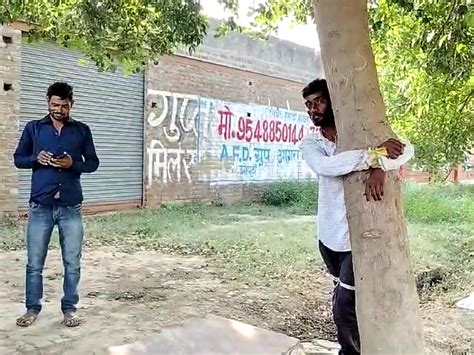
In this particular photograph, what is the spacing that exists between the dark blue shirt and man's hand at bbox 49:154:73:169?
0.12 ft

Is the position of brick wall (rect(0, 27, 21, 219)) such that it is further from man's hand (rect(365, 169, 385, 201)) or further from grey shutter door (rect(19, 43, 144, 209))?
man's hand (rect(365, 169, 385, 201))

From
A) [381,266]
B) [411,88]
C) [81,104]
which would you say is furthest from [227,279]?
[81,104]

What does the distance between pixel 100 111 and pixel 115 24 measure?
560 cm

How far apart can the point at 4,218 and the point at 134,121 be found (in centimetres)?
347

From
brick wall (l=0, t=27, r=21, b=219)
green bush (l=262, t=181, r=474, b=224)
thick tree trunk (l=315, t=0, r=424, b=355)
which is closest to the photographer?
thick tree trunk (l=315, t=0, r=424, b=355)

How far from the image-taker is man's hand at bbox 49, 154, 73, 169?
3.92m

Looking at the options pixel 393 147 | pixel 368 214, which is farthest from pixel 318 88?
pixel 368 214

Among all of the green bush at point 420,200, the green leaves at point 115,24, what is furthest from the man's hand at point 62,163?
the green bush at point 420,200

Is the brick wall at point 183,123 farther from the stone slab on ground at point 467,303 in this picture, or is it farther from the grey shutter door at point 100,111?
the stone slab on ground at point 467,303

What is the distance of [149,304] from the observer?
17.2 ft

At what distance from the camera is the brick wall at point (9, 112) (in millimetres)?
9406

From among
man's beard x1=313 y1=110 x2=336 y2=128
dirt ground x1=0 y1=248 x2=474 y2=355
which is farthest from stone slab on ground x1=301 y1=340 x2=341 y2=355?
man's beard x1=313 y1=110 x2=336 y2=128

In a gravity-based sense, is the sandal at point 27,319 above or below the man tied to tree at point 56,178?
below

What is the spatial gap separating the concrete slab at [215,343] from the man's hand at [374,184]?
1.17 meters
